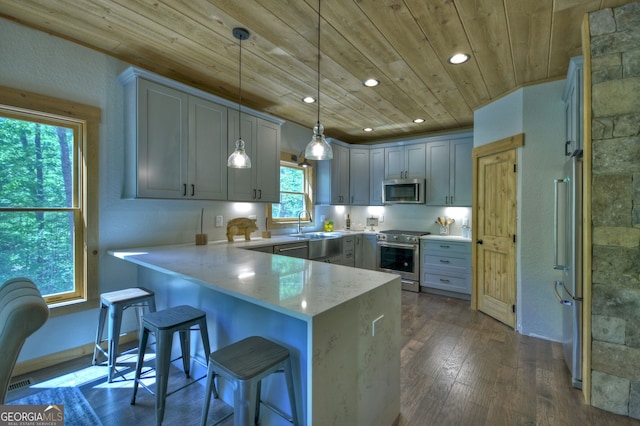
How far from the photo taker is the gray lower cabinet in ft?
13.8

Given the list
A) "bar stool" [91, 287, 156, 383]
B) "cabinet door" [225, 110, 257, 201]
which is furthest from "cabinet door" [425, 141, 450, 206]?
"bar stool" [91, 287, 156, 383]

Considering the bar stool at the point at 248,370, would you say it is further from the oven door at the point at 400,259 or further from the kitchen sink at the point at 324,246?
the oven door at the point at 400,259

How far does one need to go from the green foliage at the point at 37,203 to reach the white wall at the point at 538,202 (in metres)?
4.33

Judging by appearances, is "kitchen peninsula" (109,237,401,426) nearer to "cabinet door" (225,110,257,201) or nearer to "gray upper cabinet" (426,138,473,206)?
"cabinet door" (225,110,257,201)

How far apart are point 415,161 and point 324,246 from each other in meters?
2.18

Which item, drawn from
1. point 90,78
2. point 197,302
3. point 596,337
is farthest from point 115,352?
point 596,337

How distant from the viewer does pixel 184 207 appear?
10.6 feet

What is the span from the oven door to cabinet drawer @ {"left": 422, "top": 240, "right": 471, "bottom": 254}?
0.14m

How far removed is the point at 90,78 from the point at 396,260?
4470mm

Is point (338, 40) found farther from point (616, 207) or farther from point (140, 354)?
point (140, 354)

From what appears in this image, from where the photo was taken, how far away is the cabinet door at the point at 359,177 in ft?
17.7

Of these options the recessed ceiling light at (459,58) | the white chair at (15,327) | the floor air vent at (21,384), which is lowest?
the floor air vent at (21,384)

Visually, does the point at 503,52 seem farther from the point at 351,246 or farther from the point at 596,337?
the point at 351,246

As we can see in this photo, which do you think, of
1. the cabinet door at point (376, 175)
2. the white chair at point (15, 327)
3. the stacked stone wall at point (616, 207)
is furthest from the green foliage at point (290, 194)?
the stacked stone wall at point (616, 207)
